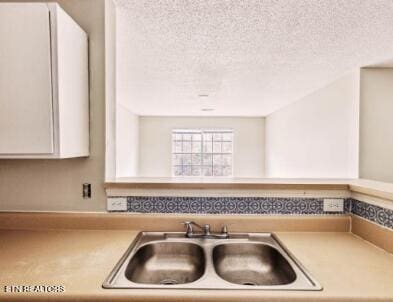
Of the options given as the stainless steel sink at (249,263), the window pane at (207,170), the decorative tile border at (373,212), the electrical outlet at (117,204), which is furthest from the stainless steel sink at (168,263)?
the window pane at (207,170)

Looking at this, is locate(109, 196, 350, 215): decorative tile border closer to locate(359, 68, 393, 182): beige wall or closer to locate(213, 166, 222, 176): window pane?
locate(359, 68, 393, 182): beige wall

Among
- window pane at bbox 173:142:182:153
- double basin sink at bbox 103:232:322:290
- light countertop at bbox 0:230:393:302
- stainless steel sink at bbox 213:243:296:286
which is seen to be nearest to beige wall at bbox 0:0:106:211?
light countertop at bbox 0:230:393:302

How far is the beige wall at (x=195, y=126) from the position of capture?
7.43 meters

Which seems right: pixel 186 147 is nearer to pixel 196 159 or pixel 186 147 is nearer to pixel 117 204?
pixel 196 159

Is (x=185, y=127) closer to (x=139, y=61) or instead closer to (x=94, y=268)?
(x=139, y=61)

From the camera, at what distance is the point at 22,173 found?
154cm

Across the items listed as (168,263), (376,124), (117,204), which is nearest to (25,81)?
(117,204)

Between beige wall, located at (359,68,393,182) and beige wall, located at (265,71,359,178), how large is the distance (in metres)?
0.07

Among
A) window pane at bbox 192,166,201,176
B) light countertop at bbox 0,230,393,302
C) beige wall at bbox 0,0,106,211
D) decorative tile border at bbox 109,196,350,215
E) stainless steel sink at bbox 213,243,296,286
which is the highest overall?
beige wall at bbox 0,0,106,211

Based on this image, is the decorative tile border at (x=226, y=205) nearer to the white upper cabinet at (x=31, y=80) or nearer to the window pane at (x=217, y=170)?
the white upper cabinet at (x=31, y=80)

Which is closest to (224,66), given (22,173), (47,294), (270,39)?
(270,39)

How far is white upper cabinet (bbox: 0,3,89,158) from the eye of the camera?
1.18 meters

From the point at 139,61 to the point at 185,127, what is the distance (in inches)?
190

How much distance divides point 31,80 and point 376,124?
3097mm
